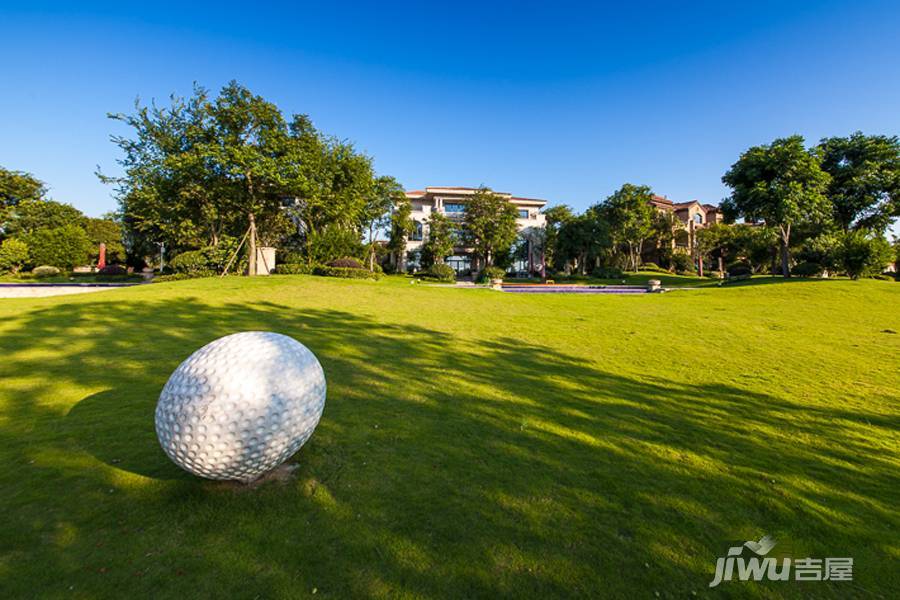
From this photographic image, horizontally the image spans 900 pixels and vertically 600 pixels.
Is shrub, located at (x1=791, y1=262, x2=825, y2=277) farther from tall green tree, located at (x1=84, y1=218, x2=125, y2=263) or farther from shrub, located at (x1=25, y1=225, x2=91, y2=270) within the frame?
tall green tree, located at (x1=84, y1=218, x2=125, y2=263)

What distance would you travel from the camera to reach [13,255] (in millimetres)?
41312

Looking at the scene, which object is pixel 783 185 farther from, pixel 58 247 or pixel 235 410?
pixel 58 247

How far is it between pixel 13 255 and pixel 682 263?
304 feet

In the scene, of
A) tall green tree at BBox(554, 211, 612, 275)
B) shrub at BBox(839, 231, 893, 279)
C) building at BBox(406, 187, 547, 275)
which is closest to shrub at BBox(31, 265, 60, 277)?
building at BBox(406, 187, 547, 275)

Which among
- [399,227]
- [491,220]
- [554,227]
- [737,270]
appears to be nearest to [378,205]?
[399,227]

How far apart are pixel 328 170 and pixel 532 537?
121ft

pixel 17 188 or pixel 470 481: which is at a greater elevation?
pixel 17 188

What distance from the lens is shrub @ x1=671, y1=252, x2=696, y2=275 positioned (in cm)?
6141

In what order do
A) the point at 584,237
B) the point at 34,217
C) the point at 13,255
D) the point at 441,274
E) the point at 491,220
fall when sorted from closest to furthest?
the point at 13,255
the point at 441,274
the point at 34,217
the point at 584,237
the point at 491,220

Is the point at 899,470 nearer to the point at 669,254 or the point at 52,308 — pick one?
the point at 52,308

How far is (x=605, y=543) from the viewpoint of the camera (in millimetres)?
2920

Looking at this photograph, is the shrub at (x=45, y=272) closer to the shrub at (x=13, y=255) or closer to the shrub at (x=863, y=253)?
the shrub at (x=13, y=255)

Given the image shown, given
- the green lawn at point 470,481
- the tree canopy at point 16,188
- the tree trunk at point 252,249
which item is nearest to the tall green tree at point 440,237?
the tree trunk at point 252,249

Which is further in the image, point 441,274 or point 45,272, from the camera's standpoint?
point 441,274
